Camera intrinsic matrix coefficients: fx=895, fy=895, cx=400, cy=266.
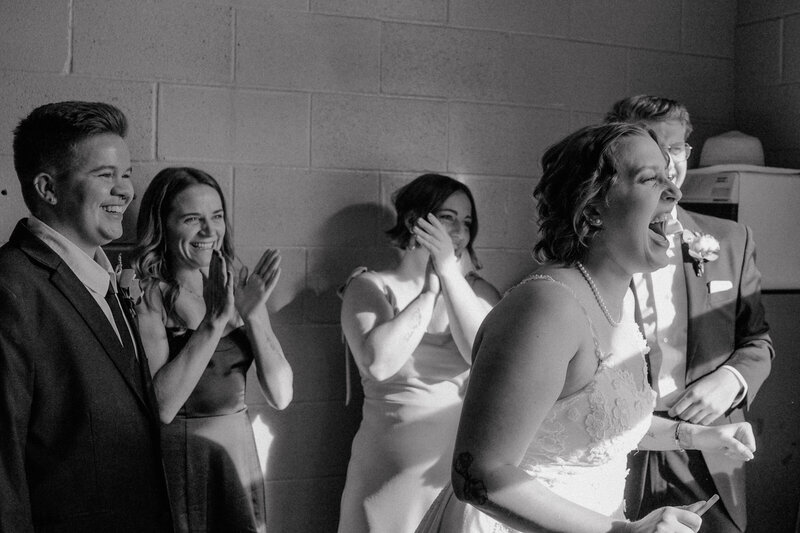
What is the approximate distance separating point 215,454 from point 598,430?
1.32 metres

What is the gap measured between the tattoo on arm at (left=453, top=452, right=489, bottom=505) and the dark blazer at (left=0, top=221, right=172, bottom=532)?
0.70 metres

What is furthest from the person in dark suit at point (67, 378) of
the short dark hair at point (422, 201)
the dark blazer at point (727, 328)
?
the dark blazer at point (727, 328)

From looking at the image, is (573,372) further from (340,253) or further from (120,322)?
(340,253)

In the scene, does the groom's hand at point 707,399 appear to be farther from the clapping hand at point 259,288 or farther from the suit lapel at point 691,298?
the clapping hand at point 259,288

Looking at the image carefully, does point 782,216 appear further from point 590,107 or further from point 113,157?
point 113,157

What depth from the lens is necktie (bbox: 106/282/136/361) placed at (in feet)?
5.94

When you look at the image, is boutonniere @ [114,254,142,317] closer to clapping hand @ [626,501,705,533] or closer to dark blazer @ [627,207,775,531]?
clapping hand @ [626,501,705,533]

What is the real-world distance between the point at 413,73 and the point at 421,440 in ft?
4.33

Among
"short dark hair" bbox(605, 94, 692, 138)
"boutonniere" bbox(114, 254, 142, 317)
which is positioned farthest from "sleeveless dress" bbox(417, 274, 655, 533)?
"short dark hair" bbox(605, 94, 692, 138)

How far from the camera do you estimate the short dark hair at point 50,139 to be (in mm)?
1882

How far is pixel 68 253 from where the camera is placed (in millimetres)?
1817

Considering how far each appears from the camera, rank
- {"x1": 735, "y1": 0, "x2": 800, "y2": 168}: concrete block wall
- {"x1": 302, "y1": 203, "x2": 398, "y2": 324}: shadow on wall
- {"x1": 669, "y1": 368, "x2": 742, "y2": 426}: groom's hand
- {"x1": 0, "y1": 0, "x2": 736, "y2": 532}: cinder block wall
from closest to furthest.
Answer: {"x1": 669, "y1": 368, "x2": 742, "y2": 426}: groom's hand < {"x1": 0, "y1": 0, "x2": 736, "y2": 532}: cinder block wall < {"x1": 302, "y1": 203, "x2": 398, "y2": 324}: shadow on wall < {"x1": 735, "y1": 0, "x2": 800, "y2": 168}: concrete block wall

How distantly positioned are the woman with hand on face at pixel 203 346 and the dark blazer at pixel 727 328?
42.6 inches

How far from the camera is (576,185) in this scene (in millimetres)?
1597
